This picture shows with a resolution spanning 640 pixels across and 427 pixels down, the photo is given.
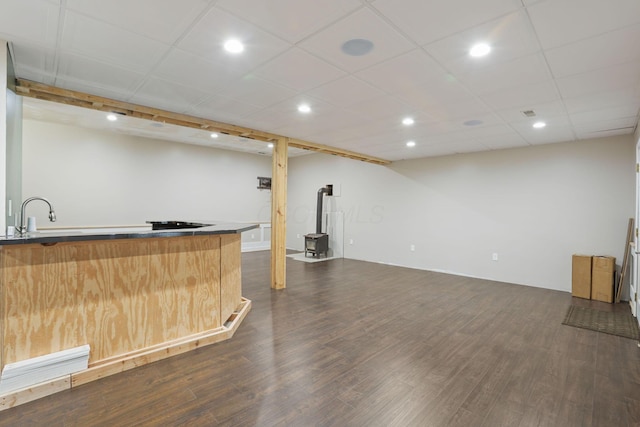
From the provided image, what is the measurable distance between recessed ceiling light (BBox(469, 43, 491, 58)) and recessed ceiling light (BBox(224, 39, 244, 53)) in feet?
5.78

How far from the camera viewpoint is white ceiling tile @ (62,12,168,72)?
2.17 metres

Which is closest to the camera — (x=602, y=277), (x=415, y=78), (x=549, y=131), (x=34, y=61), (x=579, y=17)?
(x=579, y=17)

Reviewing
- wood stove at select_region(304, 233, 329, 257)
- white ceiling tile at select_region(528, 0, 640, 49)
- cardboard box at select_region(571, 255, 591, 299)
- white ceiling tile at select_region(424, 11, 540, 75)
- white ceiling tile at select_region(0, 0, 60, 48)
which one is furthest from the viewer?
wood stove at select_region(304, 233, 329, 257)

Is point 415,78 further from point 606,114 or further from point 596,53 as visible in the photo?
point 606,114

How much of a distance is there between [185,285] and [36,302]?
1.06 m

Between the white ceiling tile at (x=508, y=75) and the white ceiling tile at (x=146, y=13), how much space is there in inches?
90.3

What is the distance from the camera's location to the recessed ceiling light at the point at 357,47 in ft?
7.56

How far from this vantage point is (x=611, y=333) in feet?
11.6

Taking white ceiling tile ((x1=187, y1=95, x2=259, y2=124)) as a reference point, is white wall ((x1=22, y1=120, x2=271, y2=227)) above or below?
below

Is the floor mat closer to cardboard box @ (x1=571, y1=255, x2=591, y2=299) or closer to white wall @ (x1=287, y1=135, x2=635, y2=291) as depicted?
cardboard box @ (x1=571, y1=255, x2=591, y2=299)

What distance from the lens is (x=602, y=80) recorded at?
285 centimetres

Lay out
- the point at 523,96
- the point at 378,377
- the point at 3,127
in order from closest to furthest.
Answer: the point at 3,127 < the point at 378,377 < the point at 523,96

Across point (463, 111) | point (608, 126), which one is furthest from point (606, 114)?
point (463, 111)

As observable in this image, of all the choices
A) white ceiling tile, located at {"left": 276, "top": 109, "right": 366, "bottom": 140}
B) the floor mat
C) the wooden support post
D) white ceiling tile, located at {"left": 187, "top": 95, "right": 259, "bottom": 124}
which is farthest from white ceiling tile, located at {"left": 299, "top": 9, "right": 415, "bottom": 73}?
the floor mat
